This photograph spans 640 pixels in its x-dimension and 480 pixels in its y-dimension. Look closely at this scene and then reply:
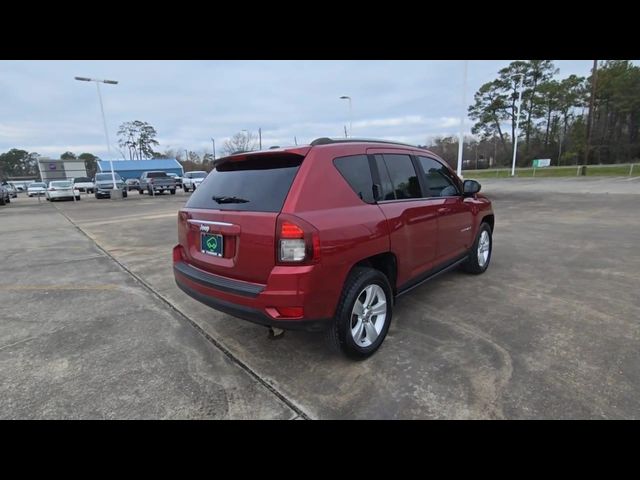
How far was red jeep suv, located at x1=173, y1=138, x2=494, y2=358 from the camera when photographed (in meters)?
2.40

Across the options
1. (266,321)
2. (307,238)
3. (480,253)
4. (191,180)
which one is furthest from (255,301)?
(191,180)

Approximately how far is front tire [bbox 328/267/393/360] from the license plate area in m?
1.04

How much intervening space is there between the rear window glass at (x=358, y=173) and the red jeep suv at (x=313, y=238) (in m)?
0.01

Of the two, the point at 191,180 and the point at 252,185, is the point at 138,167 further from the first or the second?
the point at 252,185

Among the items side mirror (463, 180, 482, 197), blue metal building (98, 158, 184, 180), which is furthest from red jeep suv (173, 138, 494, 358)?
blue metal building (98, 158, 184, 180)

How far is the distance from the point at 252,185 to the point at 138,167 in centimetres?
6067

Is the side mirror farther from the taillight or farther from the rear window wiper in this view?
the rear window wiper

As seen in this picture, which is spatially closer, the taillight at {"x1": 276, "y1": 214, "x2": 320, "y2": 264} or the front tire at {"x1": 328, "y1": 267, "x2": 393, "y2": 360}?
the taillight at {"x1": 276, "y1": 214, "x2": 320, "y2": 264}

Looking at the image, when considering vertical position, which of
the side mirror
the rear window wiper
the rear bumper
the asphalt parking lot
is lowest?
the asphalt parking lot

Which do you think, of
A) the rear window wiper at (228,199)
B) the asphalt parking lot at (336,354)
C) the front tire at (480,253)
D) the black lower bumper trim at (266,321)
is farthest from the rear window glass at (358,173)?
the front tire at (480,253)

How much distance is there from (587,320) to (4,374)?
5310mm

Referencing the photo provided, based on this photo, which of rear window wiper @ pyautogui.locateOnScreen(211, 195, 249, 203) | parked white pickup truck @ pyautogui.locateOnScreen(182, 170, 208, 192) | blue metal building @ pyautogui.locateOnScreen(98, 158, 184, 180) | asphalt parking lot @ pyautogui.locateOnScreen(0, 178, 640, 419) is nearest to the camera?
asphalt parking lot @ pyautogui.locateOnScreen(0, 178, 640, 419)

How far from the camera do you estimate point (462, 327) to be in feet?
11.1
